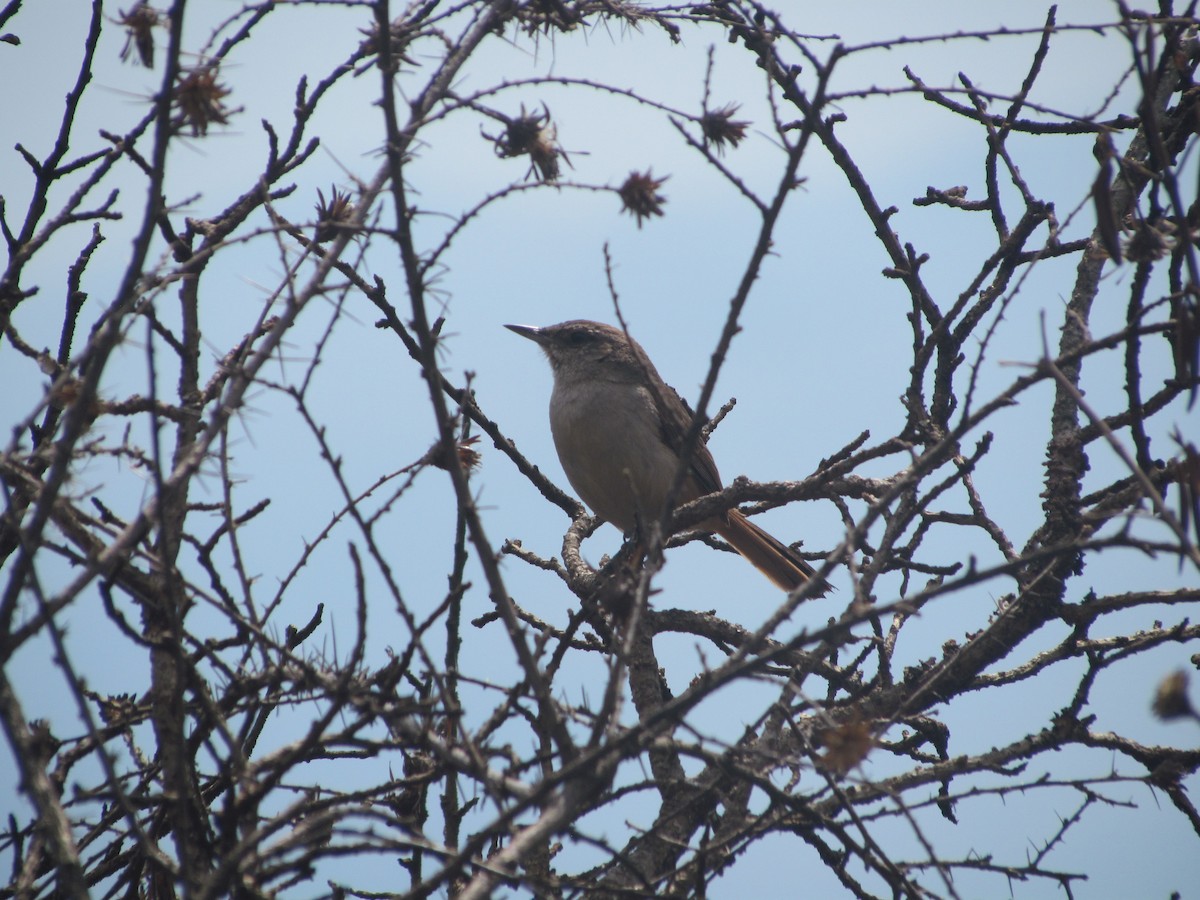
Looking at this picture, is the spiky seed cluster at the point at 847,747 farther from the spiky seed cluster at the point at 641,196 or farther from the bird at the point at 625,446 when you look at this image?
the bird at the point at 625,446

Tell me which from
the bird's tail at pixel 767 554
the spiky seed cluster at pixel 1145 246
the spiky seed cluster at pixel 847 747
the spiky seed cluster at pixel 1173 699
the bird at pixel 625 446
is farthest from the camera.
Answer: the bird's tail at pixel 767 554

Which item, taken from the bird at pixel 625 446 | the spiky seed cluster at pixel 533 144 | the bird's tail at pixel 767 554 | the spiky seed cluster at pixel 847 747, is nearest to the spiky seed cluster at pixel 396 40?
the spiky seed cluster at pixel 533 144

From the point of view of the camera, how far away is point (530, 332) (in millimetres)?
7414

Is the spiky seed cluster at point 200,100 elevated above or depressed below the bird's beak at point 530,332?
below

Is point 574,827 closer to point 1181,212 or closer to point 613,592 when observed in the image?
point 613,592

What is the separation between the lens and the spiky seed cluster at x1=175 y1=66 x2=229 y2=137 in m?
2.69

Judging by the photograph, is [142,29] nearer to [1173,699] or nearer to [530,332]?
[1173,699]

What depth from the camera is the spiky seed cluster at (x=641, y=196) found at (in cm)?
299

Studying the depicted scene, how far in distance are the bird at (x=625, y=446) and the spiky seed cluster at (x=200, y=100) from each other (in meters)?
3.66

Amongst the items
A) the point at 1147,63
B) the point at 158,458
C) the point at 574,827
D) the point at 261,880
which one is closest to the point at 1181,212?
the point at 1147,63

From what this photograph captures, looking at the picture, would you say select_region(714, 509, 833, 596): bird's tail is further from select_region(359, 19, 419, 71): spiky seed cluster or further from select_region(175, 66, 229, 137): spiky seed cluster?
select_region(175, 66, 229, 137): spiky seed cluster

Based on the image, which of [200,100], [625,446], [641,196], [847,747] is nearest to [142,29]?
[200,100]

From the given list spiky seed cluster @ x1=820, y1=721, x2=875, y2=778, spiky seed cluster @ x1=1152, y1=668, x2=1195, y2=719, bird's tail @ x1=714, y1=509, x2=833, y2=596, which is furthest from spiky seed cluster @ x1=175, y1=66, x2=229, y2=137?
bird's tail @ x1=714, y1=509, x2=833, y2=596

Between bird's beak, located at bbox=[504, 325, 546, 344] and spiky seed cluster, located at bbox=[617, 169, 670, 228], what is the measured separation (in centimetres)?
437
